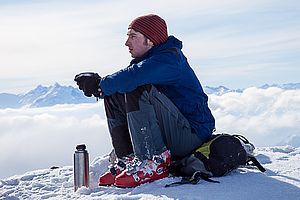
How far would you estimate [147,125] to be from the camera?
4.63m

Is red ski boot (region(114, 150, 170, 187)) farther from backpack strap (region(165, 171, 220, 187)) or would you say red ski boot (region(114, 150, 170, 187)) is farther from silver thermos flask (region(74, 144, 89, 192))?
silver thermos flask (region(74, 144, 89, 192))

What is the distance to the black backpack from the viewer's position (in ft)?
15.3

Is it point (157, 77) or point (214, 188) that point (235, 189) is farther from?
point (157, 77)

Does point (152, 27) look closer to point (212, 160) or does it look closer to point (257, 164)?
A: point (212, 160)

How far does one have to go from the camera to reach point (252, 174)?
4957mm

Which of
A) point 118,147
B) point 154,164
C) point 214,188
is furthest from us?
point 118,147

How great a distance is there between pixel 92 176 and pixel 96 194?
4.31ft

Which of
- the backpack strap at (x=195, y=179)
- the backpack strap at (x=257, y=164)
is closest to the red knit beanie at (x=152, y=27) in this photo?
the backpack strap at (x=195, y=179)

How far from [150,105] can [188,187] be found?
0.80m

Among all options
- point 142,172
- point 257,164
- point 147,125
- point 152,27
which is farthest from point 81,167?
point 257,164

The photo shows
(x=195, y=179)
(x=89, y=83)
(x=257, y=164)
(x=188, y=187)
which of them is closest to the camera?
(x=188, y=187)

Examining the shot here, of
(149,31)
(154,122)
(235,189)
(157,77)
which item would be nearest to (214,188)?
(235,189)

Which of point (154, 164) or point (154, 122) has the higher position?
point (154, 122)

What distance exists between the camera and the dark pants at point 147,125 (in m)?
4.64
